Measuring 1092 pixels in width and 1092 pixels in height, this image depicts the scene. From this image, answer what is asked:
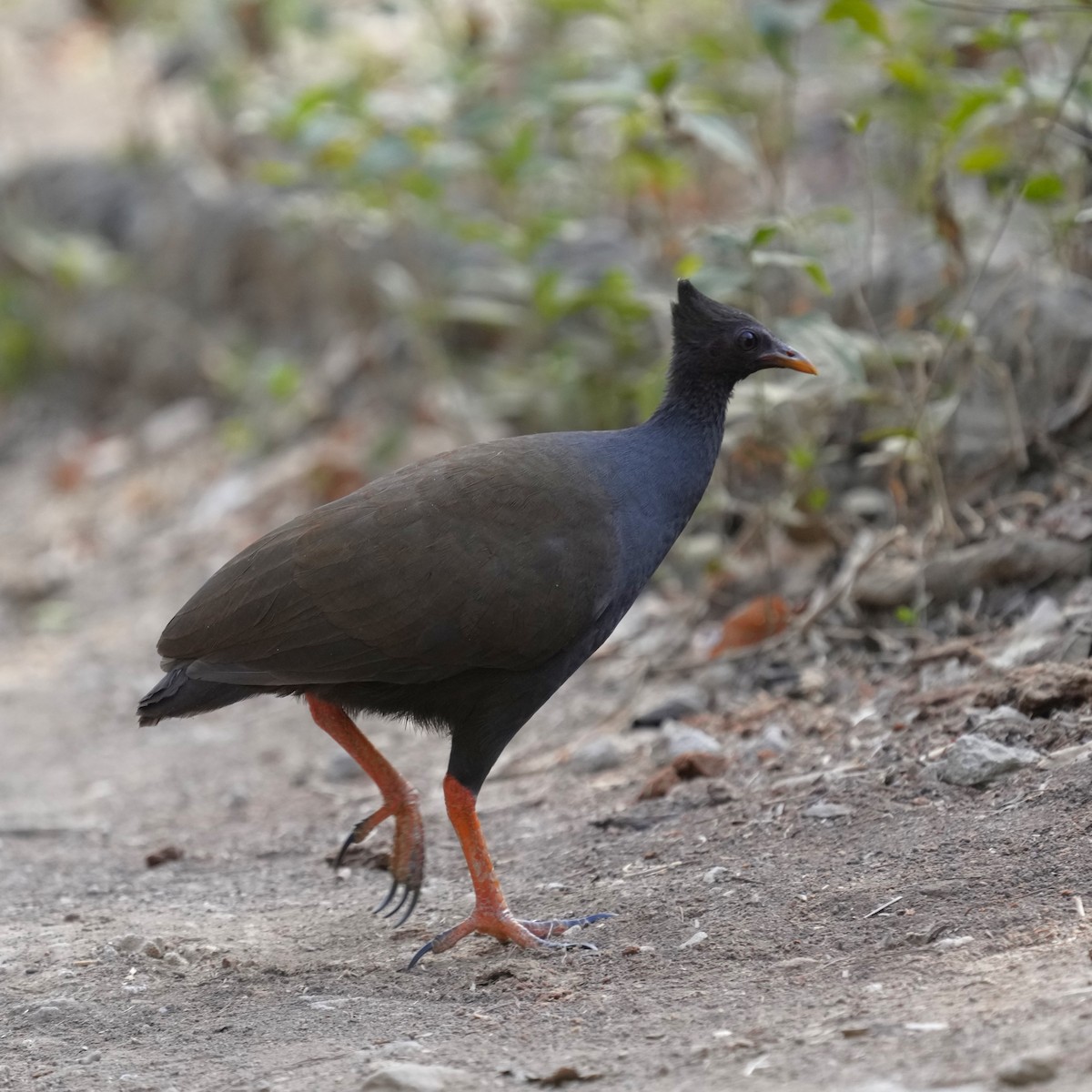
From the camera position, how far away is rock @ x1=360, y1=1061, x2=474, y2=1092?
9.82 feet

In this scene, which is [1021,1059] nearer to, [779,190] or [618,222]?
[779,190]

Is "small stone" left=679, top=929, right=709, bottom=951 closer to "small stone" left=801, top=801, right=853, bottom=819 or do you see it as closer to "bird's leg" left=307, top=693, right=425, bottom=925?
"small stone" left=801, top=801, right=853, bottom=819

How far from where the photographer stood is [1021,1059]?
2.61 meters

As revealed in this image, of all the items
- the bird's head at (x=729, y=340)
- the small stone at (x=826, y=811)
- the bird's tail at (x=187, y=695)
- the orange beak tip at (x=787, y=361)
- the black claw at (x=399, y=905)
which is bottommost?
the black claw at (x=399, y=905)

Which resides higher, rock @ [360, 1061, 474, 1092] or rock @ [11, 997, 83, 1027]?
rock @ [360, 1061, 474, 1092]

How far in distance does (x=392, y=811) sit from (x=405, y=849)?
18cm

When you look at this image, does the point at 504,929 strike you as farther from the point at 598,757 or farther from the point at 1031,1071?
the point at 1031,1071

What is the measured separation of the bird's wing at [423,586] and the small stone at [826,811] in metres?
0.92

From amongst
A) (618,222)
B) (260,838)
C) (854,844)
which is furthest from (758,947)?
(618,222)

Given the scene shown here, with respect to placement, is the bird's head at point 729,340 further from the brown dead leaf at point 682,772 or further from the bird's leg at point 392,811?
the bird's leg at point 392,811

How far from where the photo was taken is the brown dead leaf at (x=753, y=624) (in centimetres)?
626

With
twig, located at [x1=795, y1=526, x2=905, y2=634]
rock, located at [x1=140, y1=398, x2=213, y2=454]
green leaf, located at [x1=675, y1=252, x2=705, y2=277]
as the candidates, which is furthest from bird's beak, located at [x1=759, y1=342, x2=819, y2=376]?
rock, located at [x1=140, y1=398, x2=213, y2=454]

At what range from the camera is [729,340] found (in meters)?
4.76

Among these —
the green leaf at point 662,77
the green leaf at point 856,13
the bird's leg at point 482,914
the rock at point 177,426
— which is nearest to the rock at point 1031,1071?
the bird's leg at point 482,914
